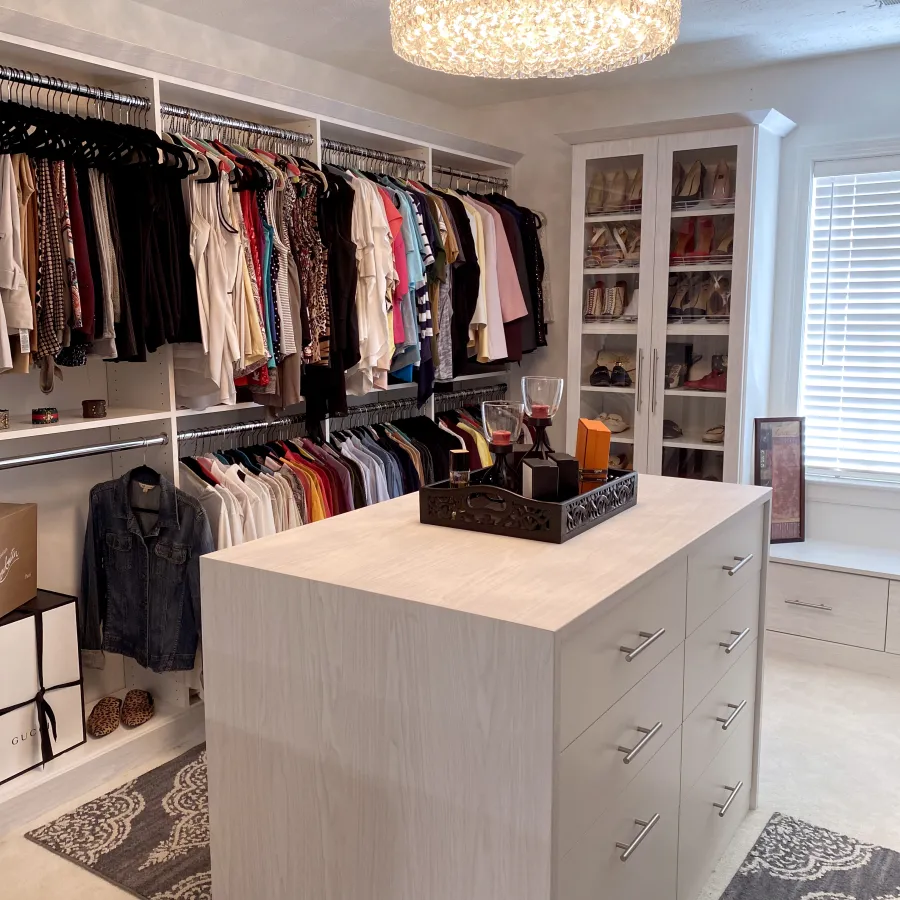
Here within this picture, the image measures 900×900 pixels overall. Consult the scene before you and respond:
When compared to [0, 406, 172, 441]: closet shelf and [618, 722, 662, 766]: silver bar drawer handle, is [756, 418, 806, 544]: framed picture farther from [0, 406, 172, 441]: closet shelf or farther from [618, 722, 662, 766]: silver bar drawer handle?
[0, 406, 172, 441]: closet shelf

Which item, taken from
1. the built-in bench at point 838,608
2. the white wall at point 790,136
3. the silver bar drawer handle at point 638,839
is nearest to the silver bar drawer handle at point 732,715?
the silver bar drawer handle at point 638,839

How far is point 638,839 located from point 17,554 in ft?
6.32

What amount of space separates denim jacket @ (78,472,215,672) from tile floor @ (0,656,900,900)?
40 centimetres

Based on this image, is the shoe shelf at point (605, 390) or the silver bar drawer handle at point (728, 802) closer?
the silver bar drawer handle at point (728, 802)

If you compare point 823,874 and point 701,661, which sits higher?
point 701,661

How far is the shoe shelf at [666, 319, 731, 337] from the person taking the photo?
13.0 feet

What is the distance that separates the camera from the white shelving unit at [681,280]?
12.8 feet

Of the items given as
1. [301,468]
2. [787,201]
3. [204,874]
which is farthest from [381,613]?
[787,201]

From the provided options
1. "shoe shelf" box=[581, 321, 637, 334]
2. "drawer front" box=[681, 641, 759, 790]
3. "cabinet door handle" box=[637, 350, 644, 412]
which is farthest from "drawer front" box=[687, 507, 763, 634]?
"shoe shelf" box=[581, 321, 637, 334]

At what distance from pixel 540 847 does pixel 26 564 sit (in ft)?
6.24

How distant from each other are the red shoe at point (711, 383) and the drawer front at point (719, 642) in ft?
5.56

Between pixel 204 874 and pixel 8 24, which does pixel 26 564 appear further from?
pixel 8 24

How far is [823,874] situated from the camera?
2.36 meters

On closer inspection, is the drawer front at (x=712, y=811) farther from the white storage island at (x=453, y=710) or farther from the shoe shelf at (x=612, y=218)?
the shoe shelf at (x=612, y=218)
